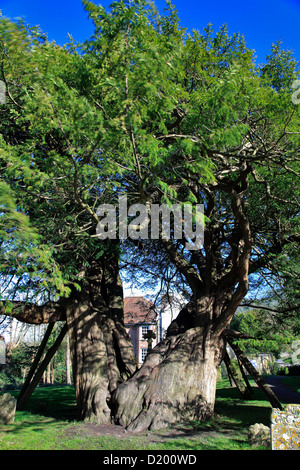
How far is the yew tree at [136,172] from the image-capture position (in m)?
6.26

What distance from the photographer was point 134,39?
657 cm

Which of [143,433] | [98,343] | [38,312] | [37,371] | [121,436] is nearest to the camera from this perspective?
[121,436]

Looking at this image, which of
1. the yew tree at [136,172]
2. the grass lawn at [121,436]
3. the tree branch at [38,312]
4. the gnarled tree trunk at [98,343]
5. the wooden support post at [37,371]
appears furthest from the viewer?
the wooden support post at [37,371]

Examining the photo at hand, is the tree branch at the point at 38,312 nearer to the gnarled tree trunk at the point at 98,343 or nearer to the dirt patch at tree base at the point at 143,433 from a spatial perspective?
the gnarled tree trunk at the point at 98,343

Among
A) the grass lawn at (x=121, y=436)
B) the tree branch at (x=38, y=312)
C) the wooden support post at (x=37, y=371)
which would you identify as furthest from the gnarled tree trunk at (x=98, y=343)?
the wooden support post at (x=37, y=371)

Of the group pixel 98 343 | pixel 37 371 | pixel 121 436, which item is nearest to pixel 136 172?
pixel 121 436

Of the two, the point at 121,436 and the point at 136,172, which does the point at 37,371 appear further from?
the point at 136,172

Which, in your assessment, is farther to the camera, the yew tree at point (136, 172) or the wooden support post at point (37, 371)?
the wooden support post at point (37, 371)

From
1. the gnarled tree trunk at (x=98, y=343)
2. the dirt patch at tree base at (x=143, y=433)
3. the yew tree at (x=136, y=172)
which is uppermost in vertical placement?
the yew tree at (x=136, y=172)

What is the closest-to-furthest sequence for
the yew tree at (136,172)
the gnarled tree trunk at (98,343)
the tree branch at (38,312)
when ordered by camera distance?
1. the yew tree at (136,172)
2. the gnarled tree trunk at (98,343)
3. the tree branch at (38,312)

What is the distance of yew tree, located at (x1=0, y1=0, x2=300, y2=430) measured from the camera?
626 centimetres

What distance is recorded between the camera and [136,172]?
7.05 meters

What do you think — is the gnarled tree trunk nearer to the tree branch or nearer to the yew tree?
the yew tree

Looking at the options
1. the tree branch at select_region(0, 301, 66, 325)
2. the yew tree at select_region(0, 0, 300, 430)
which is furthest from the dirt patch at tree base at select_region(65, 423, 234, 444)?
the tree branch at select_region(0, 301, 66, 325)
